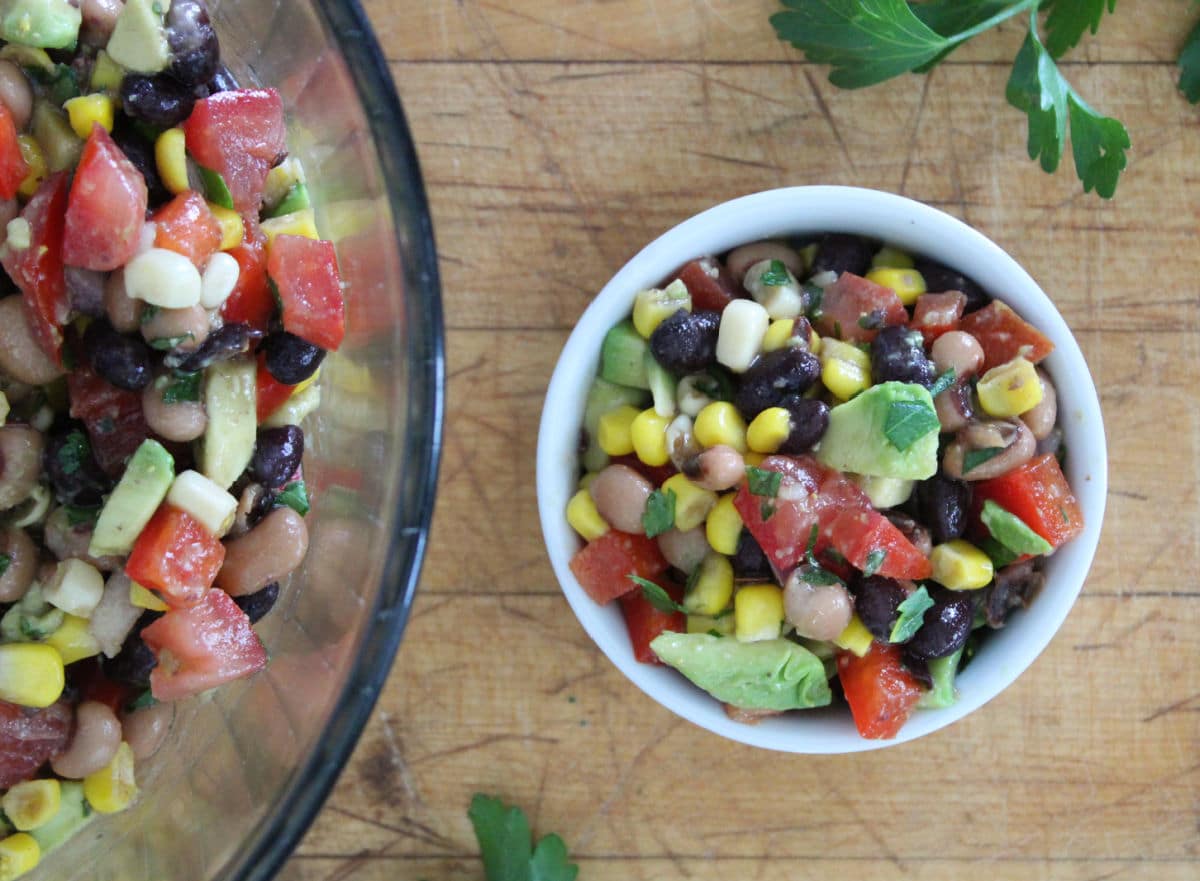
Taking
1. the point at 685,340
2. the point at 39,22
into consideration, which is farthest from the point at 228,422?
the point at 685,340

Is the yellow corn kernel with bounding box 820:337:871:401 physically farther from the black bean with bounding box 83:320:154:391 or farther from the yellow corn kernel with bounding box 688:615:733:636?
the black bean with bounding box 83:320:154:391

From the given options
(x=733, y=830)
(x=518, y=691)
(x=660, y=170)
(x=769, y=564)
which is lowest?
(x=733, y=830)

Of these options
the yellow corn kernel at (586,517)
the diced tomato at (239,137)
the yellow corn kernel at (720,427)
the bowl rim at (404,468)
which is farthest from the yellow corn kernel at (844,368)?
the diced tomato at (239,137)

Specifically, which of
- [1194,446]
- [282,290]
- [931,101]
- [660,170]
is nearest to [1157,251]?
[1194,446]

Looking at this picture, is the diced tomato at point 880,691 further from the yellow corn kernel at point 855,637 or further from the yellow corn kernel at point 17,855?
the yellow corn kernel at point 17,855

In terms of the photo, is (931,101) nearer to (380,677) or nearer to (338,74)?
(338,74)
